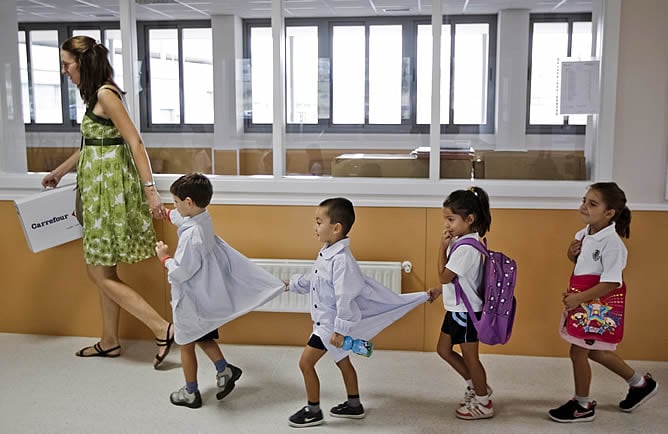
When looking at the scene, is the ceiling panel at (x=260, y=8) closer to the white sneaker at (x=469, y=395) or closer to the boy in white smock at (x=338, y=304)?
the boy in white smock at (x=338, y=304)

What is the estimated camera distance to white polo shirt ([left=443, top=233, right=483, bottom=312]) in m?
2.90

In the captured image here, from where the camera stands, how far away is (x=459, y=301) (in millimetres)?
2973

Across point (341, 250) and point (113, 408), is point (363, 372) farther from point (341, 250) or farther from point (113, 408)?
point (113, 408)

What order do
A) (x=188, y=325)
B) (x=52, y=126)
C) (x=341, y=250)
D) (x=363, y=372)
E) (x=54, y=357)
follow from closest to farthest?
(x=341, y=250)
(x=188, y=325)
(x=363, y=372)
(x=54, y=357)
(x=52, y=126)

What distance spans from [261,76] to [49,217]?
141 cm

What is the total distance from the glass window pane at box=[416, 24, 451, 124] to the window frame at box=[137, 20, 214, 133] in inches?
49.4

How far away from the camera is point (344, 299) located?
111 inches

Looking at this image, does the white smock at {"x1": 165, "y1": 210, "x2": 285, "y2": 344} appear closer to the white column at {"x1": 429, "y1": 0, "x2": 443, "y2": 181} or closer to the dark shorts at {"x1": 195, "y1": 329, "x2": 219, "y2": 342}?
the dark shorts at {"x1": 195, "y1": 329, "x2": 219, "y2": 342}

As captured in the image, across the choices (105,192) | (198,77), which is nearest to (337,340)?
(105,192)

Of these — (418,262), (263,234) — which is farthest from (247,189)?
(418,262)

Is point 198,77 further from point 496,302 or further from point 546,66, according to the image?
point 496,302

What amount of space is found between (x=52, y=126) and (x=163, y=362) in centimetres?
176

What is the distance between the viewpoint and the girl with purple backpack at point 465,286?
115 inches

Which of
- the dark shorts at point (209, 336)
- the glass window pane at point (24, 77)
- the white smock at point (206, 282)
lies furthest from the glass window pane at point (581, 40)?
the glass window pane at point (24, 77)
